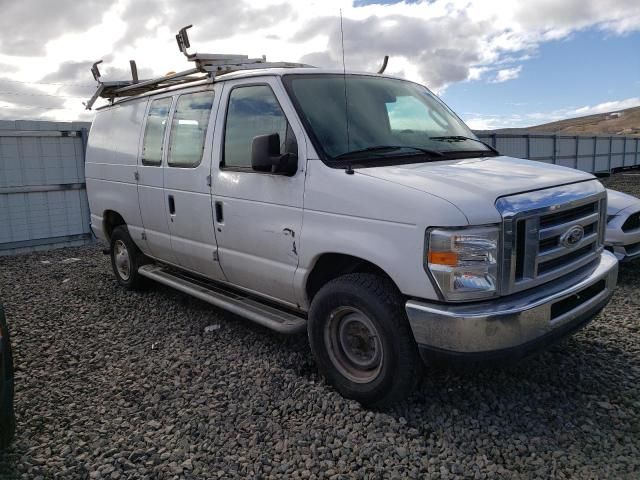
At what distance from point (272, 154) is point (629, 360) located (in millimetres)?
3073

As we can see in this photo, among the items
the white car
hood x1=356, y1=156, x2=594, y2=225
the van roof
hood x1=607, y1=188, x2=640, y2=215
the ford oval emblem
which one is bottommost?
the white car

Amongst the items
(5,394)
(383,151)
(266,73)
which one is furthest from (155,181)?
(5,394)

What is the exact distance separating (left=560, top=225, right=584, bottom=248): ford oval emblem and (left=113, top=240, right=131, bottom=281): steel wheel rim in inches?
184

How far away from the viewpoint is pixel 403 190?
2902mm

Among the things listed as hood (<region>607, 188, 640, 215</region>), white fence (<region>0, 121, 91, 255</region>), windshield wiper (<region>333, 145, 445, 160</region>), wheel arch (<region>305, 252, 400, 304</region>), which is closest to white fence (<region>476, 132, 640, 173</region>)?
hood (<region>607, 188, 640, 215</region>)

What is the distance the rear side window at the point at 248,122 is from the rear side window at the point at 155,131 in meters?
1.11

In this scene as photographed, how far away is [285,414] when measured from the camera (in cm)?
330

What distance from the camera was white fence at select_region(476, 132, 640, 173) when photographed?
54.3 feet

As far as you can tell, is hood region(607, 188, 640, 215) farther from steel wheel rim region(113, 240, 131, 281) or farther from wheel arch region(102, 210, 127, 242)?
wheel arch region(102, 210, 127, 242)

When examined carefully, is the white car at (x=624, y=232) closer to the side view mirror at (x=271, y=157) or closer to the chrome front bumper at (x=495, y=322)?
the chrome front bumper at (x=495, y=322)

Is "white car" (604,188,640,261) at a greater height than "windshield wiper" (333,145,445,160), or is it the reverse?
"windshield wiper" (333,145,445,160)

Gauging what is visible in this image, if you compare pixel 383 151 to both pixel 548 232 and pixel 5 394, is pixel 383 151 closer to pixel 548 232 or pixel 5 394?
pixel 548 232

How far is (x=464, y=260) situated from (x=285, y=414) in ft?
5.04

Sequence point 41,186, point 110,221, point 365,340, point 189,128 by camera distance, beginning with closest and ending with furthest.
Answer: point 365,340 → point 189,128 → point 110,221 → point 41,186
